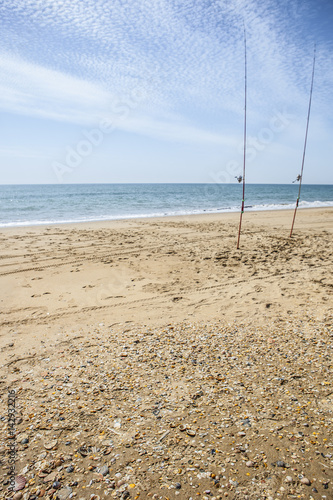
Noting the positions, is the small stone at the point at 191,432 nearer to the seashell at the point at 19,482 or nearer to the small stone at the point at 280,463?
the small stone at the point at 280,463

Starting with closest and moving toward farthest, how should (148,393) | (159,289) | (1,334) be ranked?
(148,393) < (1,334) < (159,289)

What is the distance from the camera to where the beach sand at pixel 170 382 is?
215 centimetres

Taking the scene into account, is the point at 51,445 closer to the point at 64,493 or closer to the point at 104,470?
the point at 64,493

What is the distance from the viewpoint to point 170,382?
3141 mm

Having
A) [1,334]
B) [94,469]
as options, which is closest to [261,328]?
[94,469]

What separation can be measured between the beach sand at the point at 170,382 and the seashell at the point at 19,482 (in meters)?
0.03

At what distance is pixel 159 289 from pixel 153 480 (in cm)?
410

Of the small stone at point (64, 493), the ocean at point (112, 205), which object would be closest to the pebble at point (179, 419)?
the small stone at point (64, 493)

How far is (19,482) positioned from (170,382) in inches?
62.2

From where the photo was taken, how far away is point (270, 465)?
219 centimetres

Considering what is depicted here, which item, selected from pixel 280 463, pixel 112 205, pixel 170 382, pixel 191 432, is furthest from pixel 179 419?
pixel 112 205

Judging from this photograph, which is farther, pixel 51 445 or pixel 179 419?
pixel 179 419

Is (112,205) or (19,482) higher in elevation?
(112,205)

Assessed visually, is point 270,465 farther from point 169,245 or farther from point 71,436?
point 169,245
